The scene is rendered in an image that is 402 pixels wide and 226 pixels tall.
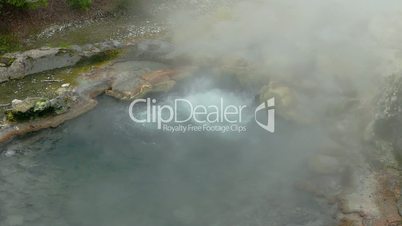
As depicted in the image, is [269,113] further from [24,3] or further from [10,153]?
[24,3]

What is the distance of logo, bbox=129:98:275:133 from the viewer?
87.6ft

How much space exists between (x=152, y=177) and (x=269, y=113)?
8.25 m

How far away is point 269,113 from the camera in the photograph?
27562 millimetres

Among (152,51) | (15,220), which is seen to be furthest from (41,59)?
(15,220)

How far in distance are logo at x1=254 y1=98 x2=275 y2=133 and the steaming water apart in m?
0.48

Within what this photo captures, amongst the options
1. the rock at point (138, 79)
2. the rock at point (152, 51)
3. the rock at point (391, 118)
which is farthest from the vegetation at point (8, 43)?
the rock at point (391, 118)

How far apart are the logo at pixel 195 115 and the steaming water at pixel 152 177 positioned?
0.55m

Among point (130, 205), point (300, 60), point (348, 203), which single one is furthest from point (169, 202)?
point (300, 60)

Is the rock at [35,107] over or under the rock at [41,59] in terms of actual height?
under

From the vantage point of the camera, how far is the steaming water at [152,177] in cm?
2128

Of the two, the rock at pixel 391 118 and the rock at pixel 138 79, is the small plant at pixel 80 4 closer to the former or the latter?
the rock at pixel 138 79

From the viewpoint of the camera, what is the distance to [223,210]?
21.6 meters

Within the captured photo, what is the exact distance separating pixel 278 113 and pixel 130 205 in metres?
10.5

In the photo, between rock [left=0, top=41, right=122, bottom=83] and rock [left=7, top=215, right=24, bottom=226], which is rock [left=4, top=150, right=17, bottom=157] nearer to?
rock [left=7, top=215, right=24, bottom=226]
